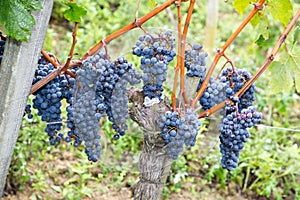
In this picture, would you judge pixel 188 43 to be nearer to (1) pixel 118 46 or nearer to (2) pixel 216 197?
(1) pixel 118 46

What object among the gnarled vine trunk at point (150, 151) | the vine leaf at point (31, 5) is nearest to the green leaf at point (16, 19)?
the vine leaf at point (31, 5)

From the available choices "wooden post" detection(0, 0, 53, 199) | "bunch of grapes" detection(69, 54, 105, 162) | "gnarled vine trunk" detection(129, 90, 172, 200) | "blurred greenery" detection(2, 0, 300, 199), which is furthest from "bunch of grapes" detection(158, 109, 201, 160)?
"blurred greenery" detection(2, 0, 300, 199)

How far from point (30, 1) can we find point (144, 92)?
0.55m

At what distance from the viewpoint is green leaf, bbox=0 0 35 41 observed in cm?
172

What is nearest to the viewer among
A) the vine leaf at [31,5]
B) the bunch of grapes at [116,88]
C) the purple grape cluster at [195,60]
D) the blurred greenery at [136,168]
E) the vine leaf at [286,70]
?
the vine leaf at [31,5]

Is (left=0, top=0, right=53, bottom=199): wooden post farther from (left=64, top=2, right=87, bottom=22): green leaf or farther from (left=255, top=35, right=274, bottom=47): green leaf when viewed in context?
(left=255, top=35, right=274, bottom=47): green leaf

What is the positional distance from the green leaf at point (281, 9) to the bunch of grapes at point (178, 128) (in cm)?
52

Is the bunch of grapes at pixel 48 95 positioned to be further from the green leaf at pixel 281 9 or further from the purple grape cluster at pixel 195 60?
the green leaf at pixel 281 9

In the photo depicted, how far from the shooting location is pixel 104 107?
79.9 inches

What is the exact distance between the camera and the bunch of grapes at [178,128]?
1.99 meters

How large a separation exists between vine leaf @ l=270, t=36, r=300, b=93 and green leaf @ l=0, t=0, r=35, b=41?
3.39ft

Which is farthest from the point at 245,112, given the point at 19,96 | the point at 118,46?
the point at 19,96

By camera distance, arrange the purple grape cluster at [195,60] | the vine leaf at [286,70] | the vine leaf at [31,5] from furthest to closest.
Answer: the vine leaf at [286,70], the purple grape cluster at [195,60], the vine leaf at [31,5]

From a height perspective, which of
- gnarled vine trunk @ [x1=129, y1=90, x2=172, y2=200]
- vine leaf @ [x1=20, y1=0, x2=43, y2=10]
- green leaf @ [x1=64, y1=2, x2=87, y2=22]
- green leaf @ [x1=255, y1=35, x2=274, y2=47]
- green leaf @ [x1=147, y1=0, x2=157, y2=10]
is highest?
green leaf @ [x1=147, y1=0, x2=157, y2=10]
